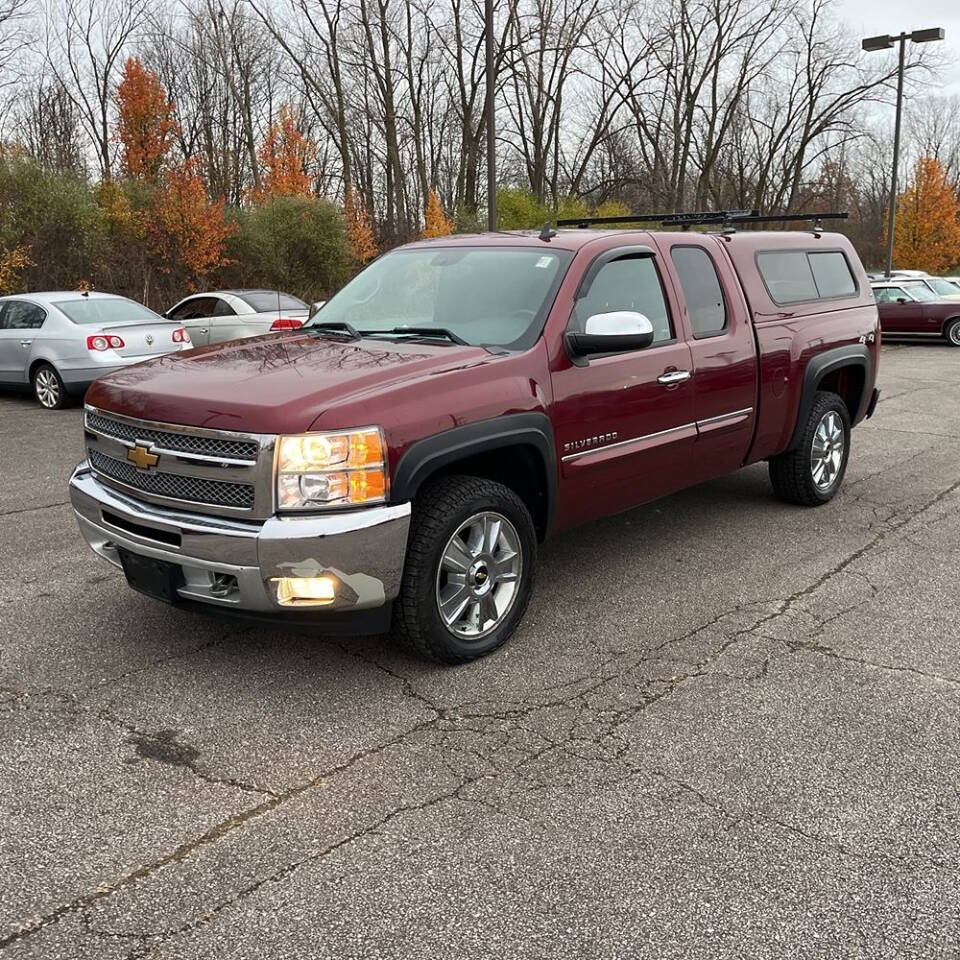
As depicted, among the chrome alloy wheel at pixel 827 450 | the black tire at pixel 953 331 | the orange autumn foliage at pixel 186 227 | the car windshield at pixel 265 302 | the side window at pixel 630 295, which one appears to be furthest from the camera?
the orange autumn foliage at pixel 186 227

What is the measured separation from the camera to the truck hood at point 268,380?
3.67 metres

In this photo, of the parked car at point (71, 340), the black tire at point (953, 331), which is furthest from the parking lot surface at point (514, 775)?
the black tire at point (953, 331)

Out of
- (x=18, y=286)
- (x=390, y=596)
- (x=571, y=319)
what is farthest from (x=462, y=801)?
(x=18, y=286)

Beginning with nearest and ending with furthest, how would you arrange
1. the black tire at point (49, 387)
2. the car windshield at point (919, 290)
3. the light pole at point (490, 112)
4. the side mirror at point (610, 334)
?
1. the side mirror at point (610, 334)
2. the black tire at point (49, 387)
3. the light pole at point (490, 112)
4. the car windshield at point (919, 290)

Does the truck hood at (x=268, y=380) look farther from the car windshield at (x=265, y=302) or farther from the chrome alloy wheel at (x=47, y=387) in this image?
the car windshield at (x=265, y=302)

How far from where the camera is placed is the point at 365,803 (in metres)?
3.13

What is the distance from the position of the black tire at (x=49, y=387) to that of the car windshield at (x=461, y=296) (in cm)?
784

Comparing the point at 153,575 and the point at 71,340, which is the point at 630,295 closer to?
the point at 153,575

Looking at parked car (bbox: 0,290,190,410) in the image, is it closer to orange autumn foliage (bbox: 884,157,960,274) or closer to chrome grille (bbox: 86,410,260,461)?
chrome grille (bbox: 86,410,260,461)

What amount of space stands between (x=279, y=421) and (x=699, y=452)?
8.91 ft

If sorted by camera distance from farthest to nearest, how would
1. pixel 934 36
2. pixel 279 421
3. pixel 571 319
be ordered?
pixel 934 36 < pixel 571 319 < pixel 279 421

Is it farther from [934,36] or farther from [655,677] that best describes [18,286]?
[934,36]

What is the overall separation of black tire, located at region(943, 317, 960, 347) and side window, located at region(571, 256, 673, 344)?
18786mm

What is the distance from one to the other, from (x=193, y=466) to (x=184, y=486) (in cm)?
12
